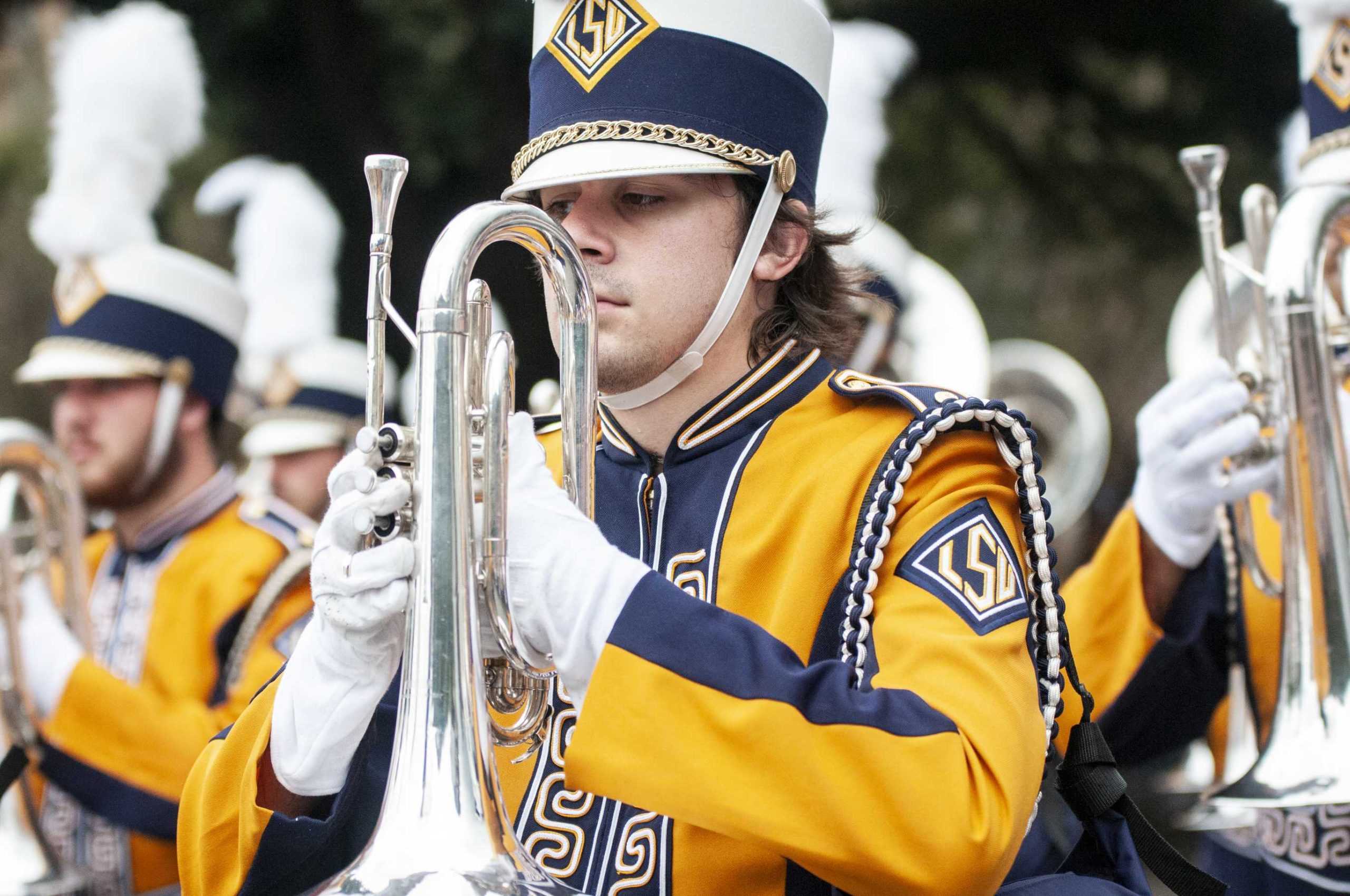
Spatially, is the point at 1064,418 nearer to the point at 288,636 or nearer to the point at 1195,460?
the point at 288,636

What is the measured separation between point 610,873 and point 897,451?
0.72m

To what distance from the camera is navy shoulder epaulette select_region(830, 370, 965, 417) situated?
2.73 meters

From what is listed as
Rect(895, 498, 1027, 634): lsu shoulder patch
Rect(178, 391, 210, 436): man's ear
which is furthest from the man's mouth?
Rect(895, 498, 1027, 634): lsu shoulder patch

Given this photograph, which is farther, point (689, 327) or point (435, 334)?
point (689, 327)

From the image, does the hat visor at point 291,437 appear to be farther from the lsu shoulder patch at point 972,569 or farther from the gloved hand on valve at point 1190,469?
the lsu shoulder patch at point 972,569

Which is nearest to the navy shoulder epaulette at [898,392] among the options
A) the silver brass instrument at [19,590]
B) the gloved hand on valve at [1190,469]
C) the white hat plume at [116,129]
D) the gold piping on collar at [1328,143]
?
the gloved hand on valve at [1190,469]

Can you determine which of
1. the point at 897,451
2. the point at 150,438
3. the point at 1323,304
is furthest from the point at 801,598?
the point at 150,438

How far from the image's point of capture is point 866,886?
2.24 m

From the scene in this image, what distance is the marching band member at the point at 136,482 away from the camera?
4742 millimetres

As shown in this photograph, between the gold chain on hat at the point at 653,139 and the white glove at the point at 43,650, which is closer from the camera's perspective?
the gold chain on hat at the point at 653,139

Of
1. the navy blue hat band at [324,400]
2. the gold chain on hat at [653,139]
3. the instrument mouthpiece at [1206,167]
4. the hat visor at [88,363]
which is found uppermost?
the instrument mouthpiece at [1206,167]

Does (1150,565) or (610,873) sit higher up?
(1150,565)

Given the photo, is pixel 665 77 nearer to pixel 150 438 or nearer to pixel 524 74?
pixel 150 438

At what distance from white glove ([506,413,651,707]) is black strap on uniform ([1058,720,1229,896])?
28.6 inches
